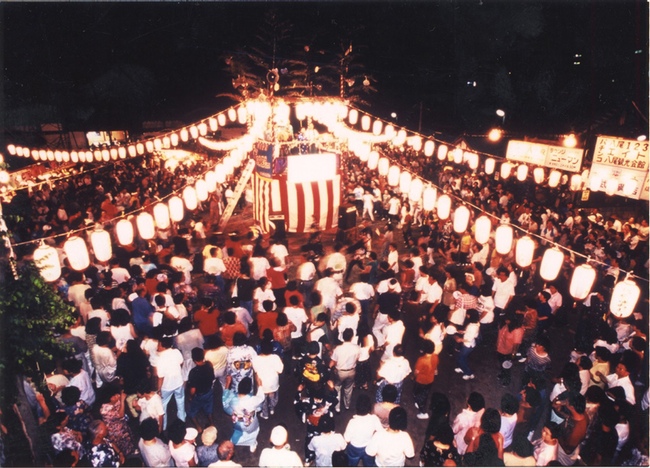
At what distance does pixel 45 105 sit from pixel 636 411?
28.2 meters

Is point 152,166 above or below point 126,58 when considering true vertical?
→ below

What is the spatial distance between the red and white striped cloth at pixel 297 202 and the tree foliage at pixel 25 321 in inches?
362

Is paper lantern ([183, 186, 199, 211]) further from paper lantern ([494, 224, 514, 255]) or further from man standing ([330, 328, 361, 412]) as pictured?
paper lantern ([494, 224, 514, 255])

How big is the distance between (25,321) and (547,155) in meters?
16.7

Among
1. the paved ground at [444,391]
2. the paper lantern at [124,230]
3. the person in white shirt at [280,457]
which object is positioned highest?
the paper lantern at [124,230]

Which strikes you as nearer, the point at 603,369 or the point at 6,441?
the point at 6,441

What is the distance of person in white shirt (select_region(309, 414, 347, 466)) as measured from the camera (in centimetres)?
525

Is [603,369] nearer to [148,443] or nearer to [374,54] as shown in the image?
[148,443]

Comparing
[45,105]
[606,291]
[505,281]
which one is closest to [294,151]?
[505,281]

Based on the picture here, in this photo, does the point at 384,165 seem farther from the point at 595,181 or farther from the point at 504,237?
the point at 595,181

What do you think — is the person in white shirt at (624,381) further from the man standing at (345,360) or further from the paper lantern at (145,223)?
the paper lantern at (145,223)

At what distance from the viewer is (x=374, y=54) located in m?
31.8

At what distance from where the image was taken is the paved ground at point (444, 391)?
7.01m

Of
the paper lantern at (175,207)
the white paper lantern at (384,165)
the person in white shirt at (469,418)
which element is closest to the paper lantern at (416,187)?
the white paper lantern at (384,165)
